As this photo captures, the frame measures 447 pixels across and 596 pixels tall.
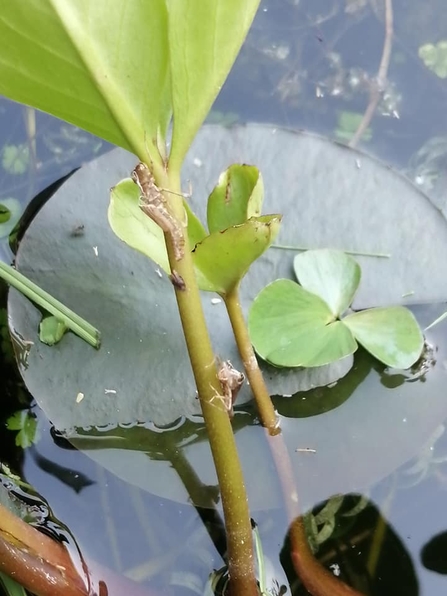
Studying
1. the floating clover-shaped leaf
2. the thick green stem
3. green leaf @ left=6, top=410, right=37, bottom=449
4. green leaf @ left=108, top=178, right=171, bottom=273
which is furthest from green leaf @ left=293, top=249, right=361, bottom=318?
green leaf @ left=6, top=410, right=37, bottom=449

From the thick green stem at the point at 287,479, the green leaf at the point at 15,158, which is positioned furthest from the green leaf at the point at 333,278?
the green leaf at the point at 15,158

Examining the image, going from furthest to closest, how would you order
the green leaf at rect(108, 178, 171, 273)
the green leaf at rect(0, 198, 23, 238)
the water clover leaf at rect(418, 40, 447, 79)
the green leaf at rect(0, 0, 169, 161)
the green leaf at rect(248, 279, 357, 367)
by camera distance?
the water clover leaf at rect(418, 40, 447, 79) → the green leaf at rect(0, 198, 23, 238) → the green leaf at rect(248, 279, 357, 367) → the green leaf at rect(108, 178, 171, 273) → the green leaf at rect(0, 0, 169, 161)

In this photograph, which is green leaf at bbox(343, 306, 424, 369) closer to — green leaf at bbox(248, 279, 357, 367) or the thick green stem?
green leaf at bbox(248, 279, 357, 367)

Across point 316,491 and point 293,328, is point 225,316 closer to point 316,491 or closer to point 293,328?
point 293,328

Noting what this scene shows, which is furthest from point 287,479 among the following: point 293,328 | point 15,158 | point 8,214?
point 15,158

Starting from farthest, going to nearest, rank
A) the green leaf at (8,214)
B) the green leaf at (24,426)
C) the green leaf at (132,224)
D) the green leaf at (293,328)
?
the green leaf at (8,214), the green leaf at (24,426), the green leaf at (293,328), the green leaf at (132,224)

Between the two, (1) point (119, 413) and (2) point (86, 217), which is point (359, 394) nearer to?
(1) point (119, 413)

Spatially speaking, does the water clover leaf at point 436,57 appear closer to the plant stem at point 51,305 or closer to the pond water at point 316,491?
the pond water at point 316,491

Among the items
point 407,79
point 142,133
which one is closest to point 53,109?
point 142,133
